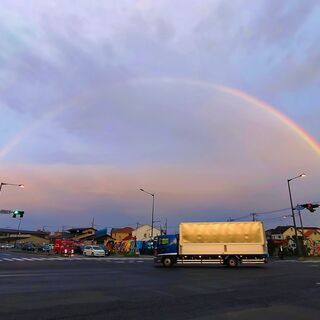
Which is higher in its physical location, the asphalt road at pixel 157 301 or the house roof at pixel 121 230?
the house roof at pixel 121 230

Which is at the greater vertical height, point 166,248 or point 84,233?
point 84,233

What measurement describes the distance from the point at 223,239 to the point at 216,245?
29.9 inches

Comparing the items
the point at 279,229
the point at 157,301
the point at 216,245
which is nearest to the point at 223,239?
the point at 216,245

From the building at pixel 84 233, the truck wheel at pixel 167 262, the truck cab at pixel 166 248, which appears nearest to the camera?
the truck wheel at pixel 167 262

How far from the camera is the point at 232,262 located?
33875mm

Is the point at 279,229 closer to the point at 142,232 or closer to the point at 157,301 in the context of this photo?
the point at 142,232

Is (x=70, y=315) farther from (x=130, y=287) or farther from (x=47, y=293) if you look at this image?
(x=130, y=287)

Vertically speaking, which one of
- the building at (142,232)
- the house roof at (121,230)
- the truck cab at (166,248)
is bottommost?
the truck cab at (166,248)

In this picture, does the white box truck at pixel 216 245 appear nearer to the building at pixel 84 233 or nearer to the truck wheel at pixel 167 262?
the truck wheel at pixel 167 262

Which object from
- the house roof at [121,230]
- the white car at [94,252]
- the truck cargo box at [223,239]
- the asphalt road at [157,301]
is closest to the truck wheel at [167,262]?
the truck cargo box at [223,239]

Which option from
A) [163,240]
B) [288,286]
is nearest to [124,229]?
[163,240]

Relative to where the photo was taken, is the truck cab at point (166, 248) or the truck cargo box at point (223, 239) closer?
the truck cargo box at point (223, 239)

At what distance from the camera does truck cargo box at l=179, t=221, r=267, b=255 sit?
34.1m

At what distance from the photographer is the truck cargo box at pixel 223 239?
34094mm
